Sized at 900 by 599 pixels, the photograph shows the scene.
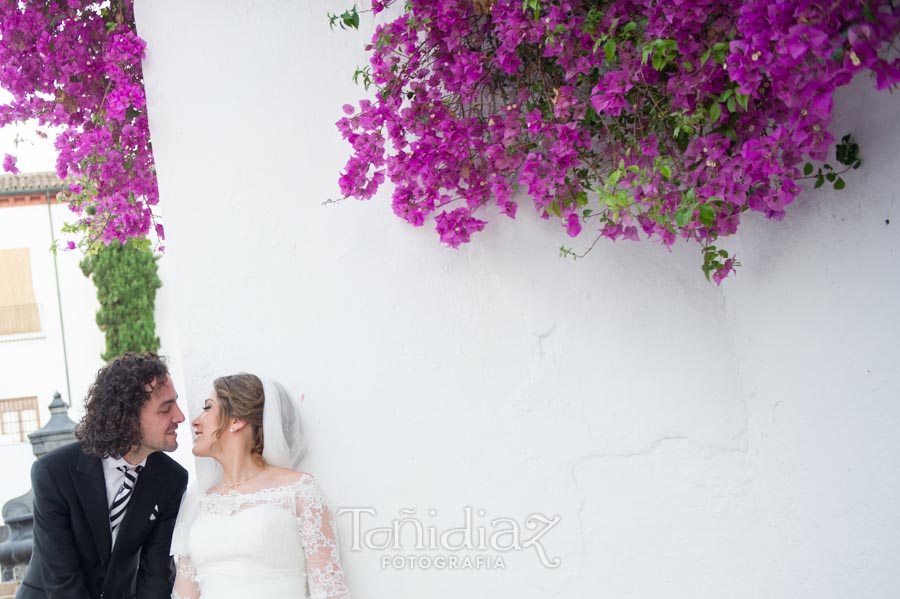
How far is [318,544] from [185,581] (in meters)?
0.51

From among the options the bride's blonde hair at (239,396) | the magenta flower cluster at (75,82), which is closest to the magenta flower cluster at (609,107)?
the bride's blonde hair at (239,396)

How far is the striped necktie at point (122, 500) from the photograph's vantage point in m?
3.08

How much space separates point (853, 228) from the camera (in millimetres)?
2215

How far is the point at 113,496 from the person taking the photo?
3.10 m

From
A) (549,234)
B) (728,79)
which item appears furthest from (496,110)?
(728,79)

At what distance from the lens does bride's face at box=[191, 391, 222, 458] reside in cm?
284

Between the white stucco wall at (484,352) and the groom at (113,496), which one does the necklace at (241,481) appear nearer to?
the white stucco wall at (484,352)

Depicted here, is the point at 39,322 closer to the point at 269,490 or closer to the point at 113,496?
the point at 113,496

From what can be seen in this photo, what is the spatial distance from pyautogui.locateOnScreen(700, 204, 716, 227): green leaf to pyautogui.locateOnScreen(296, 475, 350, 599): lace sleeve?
1.47m

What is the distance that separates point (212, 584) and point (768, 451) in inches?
70.7

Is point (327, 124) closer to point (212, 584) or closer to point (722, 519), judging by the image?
point (212, 584)

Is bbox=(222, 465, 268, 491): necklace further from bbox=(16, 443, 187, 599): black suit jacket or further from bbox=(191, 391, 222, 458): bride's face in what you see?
bbox=(16, 443, 187, 599): black suit jacket

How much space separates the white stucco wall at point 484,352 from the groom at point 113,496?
307 millimetres

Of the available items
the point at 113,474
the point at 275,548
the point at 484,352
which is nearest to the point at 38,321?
the point at 113,474
